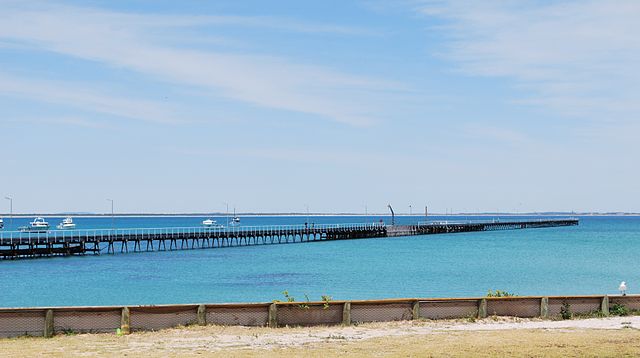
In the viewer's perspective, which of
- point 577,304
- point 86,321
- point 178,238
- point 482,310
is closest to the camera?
point 86,321

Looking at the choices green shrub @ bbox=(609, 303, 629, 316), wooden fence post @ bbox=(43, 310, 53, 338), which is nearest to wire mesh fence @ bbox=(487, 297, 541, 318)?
green shrub @ bbox=(609, 303, 629, 316)

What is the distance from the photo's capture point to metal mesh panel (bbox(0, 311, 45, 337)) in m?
23.0

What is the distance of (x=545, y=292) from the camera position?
56.5 metres

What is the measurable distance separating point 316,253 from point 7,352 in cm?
8532

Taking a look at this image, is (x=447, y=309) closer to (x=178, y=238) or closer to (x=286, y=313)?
(x=286, y=313)

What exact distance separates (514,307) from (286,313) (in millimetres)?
7656

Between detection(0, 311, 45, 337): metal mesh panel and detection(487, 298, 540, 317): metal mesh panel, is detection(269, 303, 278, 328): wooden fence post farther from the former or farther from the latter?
detection(487, 298, 540, 317): metal mesh panel

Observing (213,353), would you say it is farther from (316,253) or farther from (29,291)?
(316,253)

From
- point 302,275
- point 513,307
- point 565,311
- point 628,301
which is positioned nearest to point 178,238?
point 302,275

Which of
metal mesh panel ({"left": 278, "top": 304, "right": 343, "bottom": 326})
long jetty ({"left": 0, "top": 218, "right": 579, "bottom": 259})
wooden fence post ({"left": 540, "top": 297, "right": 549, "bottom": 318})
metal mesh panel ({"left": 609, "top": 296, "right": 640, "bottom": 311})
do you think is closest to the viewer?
metal mesh panel ({"left": 278, "top": 304, "right": 343, "bottom": 326})

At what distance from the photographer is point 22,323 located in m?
23.1

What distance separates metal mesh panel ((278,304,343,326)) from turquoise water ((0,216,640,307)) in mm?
27388

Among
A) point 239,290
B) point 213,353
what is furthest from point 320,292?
point 213,353

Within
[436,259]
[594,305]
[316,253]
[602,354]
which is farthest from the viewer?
[316,253]
